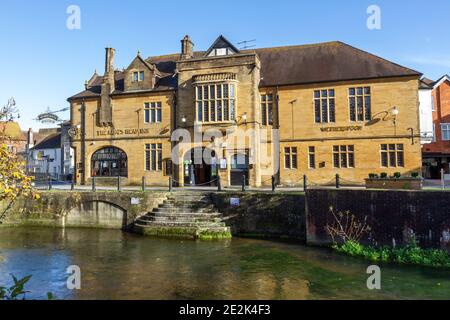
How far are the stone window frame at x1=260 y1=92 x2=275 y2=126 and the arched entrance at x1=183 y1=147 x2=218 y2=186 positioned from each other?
4.46m

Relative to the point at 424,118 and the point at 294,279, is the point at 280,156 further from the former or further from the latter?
the point at 294,279

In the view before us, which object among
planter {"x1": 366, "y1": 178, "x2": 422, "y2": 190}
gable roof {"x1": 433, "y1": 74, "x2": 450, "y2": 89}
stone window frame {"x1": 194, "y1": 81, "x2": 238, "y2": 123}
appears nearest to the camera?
planter {"x1": 366, "y1": 178, "x2": 422, "y2": 190}

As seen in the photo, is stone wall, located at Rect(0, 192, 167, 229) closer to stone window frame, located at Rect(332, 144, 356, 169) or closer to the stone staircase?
the stone staircase

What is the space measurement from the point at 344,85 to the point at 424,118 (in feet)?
23.3

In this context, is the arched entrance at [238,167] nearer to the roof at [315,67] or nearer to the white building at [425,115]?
the roof at [315,67]

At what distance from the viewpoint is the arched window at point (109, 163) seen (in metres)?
29.3

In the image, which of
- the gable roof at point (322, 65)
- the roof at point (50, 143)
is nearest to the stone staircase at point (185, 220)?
the gable roof at point (322, 65)

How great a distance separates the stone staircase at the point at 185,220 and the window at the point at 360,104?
465 inches

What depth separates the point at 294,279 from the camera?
11805mm

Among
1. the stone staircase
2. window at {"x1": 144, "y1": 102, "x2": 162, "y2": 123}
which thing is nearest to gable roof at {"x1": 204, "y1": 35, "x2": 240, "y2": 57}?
window at {"x1": 144, "y1": 102, "x2": 162, "y2": 123}

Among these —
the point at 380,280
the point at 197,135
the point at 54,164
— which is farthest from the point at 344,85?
the point at 54,164

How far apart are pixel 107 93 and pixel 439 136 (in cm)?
2963

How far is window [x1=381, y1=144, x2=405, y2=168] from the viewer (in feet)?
78.7

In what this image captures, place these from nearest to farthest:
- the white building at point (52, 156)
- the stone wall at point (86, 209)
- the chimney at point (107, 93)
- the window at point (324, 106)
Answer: the stone wall at point (86, 209) → the window at point (324, 106) → the chimney at point (107, 93) → the white building at point (52, 156)
